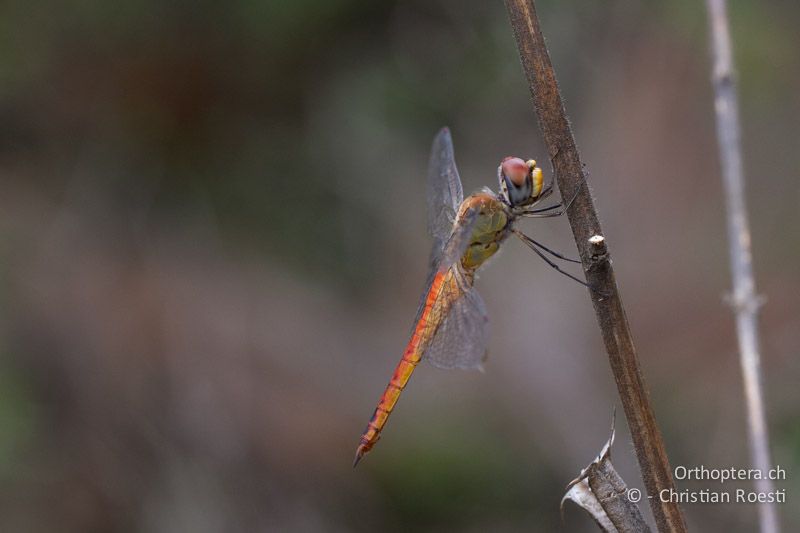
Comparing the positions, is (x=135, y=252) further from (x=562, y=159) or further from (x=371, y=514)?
(x=562, y=159)

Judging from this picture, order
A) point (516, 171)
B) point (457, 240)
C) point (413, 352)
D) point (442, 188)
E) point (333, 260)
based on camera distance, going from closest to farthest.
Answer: point (516, 171) < point (457, 240) < point (413, 352) < point (442, 188) < point (333, 260)

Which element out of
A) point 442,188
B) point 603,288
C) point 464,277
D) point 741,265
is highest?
point 442,188

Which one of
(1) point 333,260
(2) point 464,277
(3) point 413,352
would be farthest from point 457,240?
(1) point 333,260

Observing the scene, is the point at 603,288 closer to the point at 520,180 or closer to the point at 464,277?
the point at 520,180

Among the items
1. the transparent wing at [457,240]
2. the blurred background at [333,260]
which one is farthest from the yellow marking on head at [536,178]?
the blurred background at [333,260]

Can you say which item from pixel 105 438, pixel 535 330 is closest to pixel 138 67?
pixel 105 438

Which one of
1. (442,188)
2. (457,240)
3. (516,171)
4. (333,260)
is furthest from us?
(333,260)

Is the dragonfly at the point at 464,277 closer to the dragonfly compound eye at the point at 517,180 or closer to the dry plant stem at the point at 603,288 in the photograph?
the dragonfly compound eye at the point at 517,180
